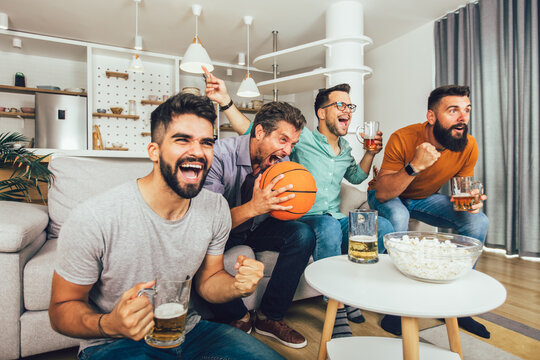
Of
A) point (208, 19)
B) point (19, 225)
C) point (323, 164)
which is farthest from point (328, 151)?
point (208, 19)

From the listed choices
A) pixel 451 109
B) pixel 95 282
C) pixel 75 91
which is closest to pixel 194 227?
pixel 95 282

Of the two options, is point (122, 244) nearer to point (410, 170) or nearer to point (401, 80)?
point (410, 170)

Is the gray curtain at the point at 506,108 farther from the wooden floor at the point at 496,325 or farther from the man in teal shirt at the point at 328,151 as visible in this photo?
the man in teal shirt at the point at 328,151

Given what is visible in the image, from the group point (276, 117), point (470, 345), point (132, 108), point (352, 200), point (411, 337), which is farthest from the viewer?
point (132, 108)

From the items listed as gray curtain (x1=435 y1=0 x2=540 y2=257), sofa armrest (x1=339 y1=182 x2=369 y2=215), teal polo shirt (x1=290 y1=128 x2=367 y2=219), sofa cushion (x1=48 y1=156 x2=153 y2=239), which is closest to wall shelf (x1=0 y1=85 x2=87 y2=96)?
sofa cushion (x1=48 y1=156 x2=153 y2=239)

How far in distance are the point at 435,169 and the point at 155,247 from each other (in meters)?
1.83

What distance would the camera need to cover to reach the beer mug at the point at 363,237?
123 centimetres

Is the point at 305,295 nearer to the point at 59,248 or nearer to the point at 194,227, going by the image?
the point at 194,227

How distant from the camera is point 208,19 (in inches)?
165

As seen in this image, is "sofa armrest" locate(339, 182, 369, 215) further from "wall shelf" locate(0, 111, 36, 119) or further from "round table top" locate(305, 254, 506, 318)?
"wall shelf" locate(0, 111, 36, 119)

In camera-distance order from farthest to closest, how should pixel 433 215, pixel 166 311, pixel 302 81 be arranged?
pixel 302 81
pixel 433 215
pixel 166 311

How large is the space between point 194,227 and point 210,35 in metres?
4.33

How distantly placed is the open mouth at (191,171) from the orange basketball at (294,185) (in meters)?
0.46

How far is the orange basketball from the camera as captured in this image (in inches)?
54.2
